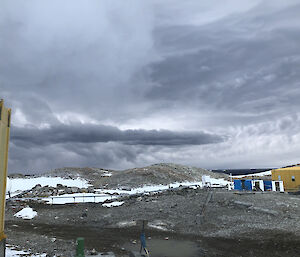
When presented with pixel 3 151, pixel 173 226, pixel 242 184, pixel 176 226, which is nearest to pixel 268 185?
pixel 242 184

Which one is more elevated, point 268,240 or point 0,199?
point 0,199

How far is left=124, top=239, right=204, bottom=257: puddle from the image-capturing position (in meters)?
13.2

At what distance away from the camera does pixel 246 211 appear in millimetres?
21328

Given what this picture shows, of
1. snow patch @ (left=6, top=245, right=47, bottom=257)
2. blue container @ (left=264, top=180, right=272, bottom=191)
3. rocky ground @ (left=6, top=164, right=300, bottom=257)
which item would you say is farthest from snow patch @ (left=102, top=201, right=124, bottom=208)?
blue container @ (left=264, top=180, right=272, bottom=191)

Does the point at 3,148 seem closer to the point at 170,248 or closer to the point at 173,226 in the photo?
the point at 170,248

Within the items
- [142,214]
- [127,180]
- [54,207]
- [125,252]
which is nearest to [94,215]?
[142,214]

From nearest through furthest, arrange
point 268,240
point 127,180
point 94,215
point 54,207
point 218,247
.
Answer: point 218,247
point 268,240
point 94,215
point 54,207
point 127,180

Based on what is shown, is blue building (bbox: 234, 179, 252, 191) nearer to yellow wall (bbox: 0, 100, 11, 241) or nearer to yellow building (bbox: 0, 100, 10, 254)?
yellow building (bbox: 0, 100, 10, 254)

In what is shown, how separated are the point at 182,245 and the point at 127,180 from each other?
119 ft

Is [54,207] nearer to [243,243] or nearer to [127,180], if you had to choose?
[243,243]

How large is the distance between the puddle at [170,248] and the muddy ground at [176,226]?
0.05m

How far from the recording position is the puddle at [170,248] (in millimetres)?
13242

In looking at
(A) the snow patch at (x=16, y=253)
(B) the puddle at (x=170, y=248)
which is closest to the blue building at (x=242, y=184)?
(B) the puddle at (x=170, y=248)

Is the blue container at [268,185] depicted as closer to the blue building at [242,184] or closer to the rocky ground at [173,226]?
the blue building at [242,184]
